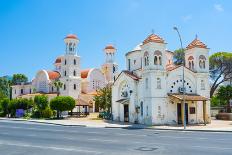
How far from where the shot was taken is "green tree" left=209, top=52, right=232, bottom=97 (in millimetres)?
58987

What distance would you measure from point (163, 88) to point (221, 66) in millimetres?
27876

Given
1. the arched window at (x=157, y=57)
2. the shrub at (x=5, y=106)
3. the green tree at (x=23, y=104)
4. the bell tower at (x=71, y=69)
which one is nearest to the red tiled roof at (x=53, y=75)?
the bell tower at (x=71, y=69)

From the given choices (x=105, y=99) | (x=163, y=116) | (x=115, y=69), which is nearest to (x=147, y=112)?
(x=163, y=116)

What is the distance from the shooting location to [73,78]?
7388 cm

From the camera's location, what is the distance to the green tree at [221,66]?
59.0 meters

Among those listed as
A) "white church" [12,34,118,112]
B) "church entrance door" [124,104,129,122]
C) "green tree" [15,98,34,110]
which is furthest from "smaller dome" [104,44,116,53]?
"church entrance door" [124,104,129,122]

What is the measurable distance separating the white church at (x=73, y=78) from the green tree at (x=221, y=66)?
2331 cm

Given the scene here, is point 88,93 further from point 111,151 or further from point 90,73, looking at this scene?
point 111,151

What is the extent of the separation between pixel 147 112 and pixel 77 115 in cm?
2420

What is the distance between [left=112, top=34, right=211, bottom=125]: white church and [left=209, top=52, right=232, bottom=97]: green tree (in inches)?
822

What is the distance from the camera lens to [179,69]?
3828cm

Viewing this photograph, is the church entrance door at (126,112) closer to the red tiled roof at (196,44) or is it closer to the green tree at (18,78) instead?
the red tiled roof at (196,44)

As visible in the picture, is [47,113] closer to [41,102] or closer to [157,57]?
[41,102]

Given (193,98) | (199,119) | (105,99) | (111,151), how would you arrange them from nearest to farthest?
(111,151) → (193,98) → (199,119) → (105,99)
